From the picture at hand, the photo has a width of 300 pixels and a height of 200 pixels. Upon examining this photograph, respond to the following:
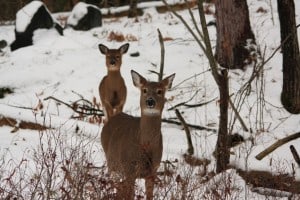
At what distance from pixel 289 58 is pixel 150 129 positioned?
Result: 13.0 feet

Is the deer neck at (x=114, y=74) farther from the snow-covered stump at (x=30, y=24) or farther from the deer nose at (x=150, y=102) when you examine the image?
the snow-covered stump at (x=30, y=24)

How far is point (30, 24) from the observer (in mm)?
16719

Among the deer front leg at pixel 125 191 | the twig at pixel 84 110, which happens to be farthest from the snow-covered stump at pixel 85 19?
the deer front leg at pixel 125 191

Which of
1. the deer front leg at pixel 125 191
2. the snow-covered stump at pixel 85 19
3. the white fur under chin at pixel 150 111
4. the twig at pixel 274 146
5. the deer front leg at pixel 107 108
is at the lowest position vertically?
the deer front leg at pixel 125 191

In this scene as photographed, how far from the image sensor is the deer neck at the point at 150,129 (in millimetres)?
6012

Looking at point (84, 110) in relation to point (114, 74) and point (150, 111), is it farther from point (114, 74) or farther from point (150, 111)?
point (150, 111)

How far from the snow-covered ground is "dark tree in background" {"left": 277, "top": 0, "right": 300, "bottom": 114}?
0.67ft

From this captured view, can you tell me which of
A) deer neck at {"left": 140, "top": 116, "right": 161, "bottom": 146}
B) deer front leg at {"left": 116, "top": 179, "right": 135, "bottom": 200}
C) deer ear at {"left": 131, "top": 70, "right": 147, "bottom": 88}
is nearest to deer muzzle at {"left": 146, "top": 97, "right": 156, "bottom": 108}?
deer neck at {"left": 140, "top": 116, "right": 161, "bottom": 146}

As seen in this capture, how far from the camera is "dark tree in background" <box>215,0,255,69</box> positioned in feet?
38.2

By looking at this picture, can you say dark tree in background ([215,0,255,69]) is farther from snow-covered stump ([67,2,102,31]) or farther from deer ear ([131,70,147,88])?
snow-covered stump ([67,2,102,31])

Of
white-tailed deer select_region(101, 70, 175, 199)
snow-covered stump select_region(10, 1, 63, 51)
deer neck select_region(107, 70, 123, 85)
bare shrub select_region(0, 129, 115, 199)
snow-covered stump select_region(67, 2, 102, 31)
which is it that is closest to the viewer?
bare shrub select_region(0, 129, 115, 199)

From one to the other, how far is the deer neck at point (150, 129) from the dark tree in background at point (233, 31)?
5.61 meters

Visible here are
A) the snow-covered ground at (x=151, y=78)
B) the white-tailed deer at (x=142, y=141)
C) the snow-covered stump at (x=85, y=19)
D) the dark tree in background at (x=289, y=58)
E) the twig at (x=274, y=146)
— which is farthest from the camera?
the snow-covered stump at (x=85, y=19)

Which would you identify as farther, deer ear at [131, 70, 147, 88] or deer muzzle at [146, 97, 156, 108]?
deer ear at [131, 70, 147, 88]
